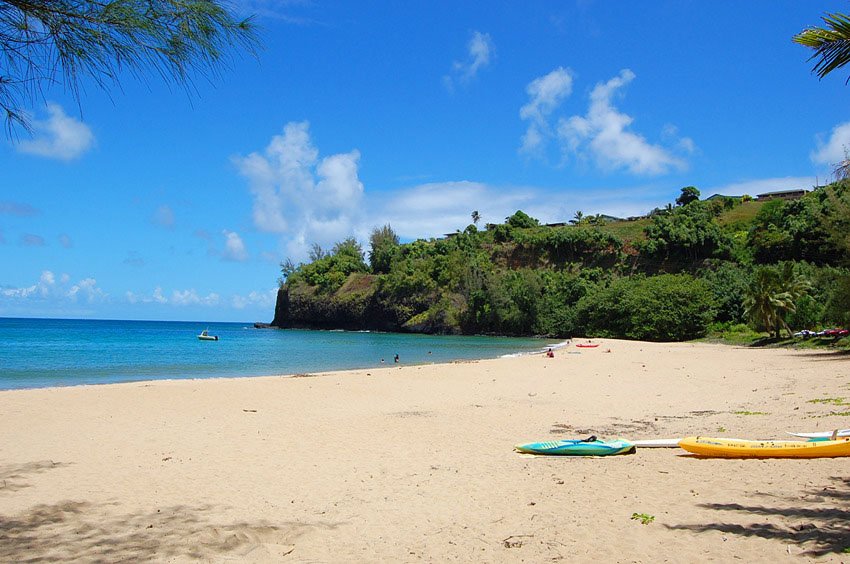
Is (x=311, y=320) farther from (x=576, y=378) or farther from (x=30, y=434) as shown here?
(x=30, y=434)

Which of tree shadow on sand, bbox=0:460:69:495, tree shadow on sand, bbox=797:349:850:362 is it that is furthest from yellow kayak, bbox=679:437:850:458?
tree shadow on sand, bbox=797:349:850:362

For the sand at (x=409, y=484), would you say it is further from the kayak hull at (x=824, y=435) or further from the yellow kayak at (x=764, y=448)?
the kayak hull at (x=824, y=435)

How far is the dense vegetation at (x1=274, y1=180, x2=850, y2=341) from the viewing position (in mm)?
45094

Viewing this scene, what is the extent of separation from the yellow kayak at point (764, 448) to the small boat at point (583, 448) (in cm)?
82

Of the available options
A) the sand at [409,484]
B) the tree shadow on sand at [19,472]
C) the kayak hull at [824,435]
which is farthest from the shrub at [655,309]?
the tree shadow on sand at [19,472]

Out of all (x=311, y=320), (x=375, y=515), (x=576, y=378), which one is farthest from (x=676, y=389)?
(x=311, y=320)

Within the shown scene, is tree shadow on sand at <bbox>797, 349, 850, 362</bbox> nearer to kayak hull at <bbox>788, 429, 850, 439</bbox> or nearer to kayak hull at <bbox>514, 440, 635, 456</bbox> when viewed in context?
kayak hull at <bbox>788, 429, 850, 439</bbox>

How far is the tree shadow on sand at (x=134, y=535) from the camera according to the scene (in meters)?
5.28

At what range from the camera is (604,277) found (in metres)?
78.0

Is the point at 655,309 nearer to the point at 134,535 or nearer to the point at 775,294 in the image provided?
the point at 775,294

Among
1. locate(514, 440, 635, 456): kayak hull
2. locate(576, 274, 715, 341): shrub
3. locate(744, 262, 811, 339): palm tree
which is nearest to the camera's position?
locate(514, 440, 635, 456): kayak hull

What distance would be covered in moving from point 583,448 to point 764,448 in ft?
7.71

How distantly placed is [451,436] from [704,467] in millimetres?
4508

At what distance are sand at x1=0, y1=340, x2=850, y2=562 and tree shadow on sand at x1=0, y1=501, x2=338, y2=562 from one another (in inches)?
1.1
